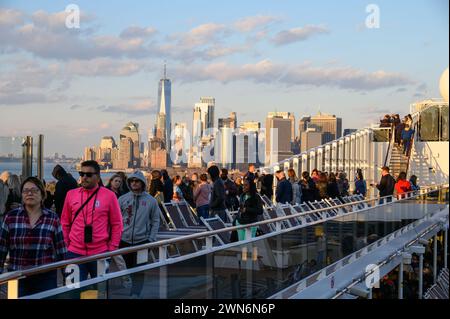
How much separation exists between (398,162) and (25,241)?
85.3 feet

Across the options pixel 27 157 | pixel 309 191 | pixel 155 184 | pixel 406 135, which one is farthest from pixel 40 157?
pixel 406 135

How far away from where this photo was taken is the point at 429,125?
3191cm

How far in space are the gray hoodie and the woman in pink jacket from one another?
3.08ft

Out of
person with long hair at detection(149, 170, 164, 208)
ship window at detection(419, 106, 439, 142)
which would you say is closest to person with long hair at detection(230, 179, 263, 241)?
person with long hair at detection(149, 170, 164, 208)

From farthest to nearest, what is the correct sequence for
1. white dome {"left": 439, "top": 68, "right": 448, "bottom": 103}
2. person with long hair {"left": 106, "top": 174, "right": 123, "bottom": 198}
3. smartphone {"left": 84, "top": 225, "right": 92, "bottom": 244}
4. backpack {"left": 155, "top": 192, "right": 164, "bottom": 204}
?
backpack {"left": 155, "top": 192, "right": 164, "bottom": 204} → person with long hair {"left": 106, "top": 174, "right": 123, "bottom": 198} → smartphone {"left": 84, "top": 225, "right": 92, "bottom": 244} → white dome {"left": 439, "top": 68, "right": 448, "bottom": 103}

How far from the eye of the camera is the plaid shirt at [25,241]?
532cm

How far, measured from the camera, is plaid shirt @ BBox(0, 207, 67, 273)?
5.32m

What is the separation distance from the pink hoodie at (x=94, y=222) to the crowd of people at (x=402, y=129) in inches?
967

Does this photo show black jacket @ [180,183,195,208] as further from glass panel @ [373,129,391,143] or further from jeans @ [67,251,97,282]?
glass panel @ [373,129,391,143]

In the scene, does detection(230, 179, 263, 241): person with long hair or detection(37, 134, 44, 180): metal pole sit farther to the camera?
detection(37, 134, 44, 180): metal pole

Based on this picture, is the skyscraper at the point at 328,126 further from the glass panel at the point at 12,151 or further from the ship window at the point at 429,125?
the glass panel at the point at 12,151

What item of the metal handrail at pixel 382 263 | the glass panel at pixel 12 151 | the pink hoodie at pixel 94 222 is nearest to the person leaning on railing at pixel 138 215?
the pink hoodie at pixel 94 222

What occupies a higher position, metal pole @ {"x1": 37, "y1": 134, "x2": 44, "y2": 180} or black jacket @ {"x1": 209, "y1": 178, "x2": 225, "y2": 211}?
metal pole @ {"x1": 37, "y1": 134, "x2": 44, "y2": 180}
